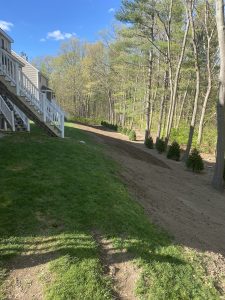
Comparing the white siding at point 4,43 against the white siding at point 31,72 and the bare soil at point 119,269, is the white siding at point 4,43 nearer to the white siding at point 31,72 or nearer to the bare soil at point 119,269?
the white siding at point 31,72

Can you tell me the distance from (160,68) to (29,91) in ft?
71.3

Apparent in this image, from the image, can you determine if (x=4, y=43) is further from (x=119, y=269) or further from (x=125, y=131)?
(x=119, y=269)

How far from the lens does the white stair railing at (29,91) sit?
39.7 ft

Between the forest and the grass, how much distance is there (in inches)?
510

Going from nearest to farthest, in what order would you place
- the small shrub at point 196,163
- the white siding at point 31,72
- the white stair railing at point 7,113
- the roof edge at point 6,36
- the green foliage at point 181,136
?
1. the white stair railing at point 7,113
2. the small shrub at point 196,163
3. the roof edge at point 6,36
4. the green foliage at point 181,136
5. the white siding at point 31,72

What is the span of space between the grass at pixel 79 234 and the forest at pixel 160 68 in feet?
42.5

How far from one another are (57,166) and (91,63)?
47529 millimetres

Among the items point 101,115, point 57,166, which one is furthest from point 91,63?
point 57,166

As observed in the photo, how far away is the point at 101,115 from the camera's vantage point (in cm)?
7244

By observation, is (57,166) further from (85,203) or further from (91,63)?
(91,63)

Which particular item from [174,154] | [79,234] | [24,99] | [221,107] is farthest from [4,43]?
[79,234]

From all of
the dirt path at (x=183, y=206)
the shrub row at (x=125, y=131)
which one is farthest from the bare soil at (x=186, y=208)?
the shrub row at (x=125, y=131)

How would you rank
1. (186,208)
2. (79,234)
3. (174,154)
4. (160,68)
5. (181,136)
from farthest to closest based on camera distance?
(160,68), (181,136), (174,154), (186,208), (79,234)

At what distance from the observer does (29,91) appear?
12.8 m
